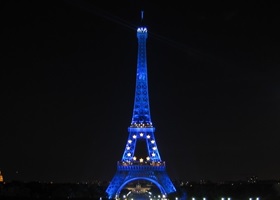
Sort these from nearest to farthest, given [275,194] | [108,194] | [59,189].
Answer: [275,194], [108,194], [59,189]

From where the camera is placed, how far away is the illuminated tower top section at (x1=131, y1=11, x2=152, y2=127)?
131m

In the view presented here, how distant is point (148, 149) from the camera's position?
5162 inches

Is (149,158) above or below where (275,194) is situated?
above

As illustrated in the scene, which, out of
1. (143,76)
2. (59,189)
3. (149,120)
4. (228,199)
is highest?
(143,76)

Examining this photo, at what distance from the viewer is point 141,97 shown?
434ft

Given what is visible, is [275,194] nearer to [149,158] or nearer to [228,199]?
[228,199]

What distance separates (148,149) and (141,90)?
1274cm

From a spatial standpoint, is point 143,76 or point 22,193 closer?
point 22,193

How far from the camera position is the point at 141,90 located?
13238 centimetres

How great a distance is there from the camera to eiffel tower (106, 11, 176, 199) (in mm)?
127500

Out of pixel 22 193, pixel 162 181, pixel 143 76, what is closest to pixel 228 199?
pixel 162 181

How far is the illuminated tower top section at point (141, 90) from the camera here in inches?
5172

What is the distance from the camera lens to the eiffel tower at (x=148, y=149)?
128 metres

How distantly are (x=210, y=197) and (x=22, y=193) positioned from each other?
125 feet
